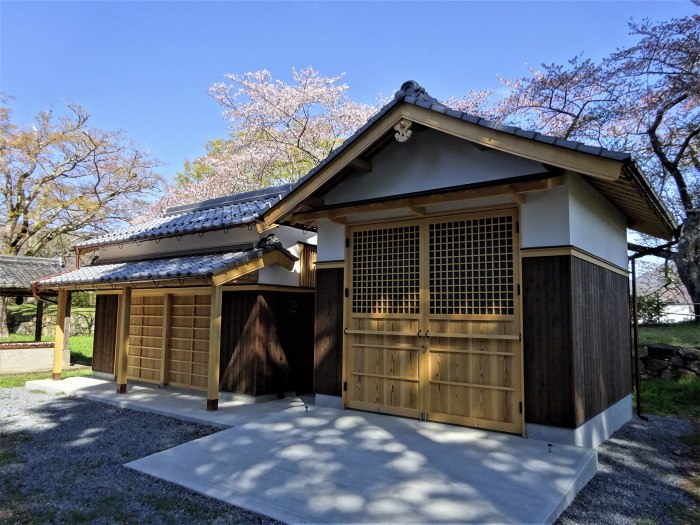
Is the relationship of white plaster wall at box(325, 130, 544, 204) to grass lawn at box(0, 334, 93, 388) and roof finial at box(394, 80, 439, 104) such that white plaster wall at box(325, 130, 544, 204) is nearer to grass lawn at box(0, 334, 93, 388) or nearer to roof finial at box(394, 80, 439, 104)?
roof finial at box(394, 80, 439, 104)

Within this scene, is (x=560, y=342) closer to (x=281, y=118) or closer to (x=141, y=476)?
(x=141, y=476)

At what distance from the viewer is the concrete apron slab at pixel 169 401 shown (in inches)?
257

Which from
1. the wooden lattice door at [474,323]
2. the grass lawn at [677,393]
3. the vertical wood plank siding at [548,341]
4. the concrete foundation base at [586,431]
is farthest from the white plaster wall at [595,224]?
the grass lawn at [677,393]

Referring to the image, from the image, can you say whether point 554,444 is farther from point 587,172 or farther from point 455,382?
point 587,172

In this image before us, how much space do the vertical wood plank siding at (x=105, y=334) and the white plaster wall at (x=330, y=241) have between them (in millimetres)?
6466

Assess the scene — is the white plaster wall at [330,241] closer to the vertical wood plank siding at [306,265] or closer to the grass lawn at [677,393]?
the vertical wood plank siding at [306,265]

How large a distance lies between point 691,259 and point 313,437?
12234mm

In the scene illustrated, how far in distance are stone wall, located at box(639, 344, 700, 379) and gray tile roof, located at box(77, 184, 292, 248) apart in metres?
8.86


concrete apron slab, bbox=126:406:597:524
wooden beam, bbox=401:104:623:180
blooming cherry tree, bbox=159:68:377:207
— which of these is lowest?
concrete apron slab, bbox=126:406:597:524

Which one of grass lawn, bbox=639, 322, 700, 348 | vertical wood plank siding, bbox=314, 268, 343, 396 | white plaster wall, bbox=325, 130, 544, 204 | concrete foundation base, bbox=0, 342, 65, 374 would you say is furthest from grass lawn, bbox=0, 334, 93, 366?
grass lawn, bbox=639, 322, 700, 348

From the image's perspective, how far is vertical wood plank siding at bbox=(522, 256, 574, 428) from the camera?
4824 millimetres

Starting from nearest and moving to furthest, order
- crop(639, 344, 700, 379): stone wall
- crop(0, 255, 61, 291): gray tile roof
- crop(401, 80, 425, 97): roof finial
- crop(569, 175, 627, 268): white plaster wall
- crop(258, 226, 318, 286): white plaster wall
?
crop(569, 175, 627, 268): white plaster wall, crop(401, 80, 425, 97): roof finial, crop(258, 226, 318, 286): white plaster wall, crop(639, 344, 700, 379): stone wall, crop(0, 255, 61, 291): gray tile roof

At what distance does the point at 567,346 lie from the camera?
15.8ft

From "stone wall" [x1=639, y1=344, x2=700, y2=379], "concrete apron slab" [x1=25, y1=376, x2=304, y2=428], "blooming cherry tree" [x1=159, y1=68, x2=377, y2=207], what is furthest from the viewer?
"blooming cherry tree" [x1=159, y1=68, x2=377, y2=207]
